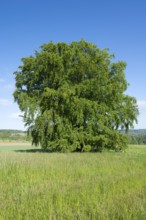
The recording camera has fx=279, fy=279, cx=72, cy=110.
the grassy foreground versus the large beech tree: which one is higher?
the large beech tree

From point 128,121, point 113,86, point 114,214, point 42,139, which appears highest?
point 113,86

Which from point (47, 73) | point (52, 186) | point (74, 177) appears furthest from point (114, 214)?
point (47, 73)

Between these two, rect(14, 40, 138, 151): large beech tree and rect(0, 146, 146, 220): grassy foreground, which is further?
rect(14, 40, 138, 151): large beech tree

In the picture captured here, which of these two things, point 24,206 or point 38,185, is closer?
point 24,206

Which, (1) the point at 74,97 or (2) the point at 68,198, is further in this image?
(1) the point at 74,97

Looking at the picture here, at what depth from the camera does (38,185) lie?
9.67m

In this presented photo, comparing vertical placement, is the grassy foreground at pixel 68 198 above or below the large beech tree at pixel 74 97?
below

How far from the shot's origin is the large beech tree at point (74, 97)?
94.2ft

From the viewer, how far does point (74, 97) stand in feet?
92.9

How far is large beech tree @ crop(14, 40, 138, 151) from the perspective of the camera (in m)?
28.7

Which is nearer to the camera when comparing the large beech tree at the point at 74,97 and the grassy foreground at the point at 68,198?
the grassy foreground at the point at 68,198

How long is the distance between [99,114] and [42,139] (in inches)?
256

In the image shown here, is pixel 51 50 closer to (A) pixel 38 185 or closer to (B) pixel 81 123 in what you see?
(B) pixel 81 123

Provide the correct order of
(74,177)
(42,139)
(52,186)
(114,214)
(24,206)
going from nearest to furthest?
1. (114,214)
2. (24,206)
3. (52,186)
4. (74,177)
5. (42,139)
